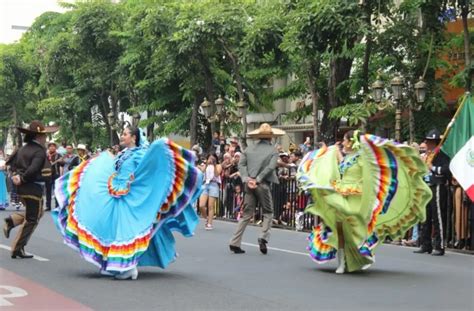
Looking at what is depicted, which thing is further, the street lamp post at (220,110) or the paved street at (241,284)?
the street lamp post at (220,110)

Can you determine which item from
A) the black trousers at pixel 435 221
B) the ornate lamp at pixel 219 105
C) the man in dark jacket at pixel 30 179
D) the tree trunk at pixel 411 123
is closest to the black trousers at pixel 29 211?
the man in dark jacket at pixel 30 179

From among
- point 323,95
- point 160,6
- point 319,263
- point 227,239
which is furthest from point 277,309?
point 160,6

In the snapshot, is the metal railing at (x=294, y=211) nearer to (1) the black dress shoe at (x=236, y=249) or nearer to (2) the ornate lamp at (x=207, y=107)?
(1) the black dress shoe at (x=236, y=249)

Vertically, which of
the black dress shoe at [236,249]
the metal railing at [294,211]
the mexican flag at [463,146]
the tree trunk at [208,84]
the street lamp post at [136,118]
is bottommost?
the black dress shoe at [236,249]

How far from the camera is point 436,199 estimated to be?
495 inches

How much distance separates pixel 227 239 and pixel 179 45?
467 inches

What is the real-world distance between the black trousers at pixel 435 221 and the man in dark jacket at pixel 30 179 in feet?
19.3

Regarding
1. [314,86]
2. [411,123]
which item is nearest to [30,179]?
[411,123]

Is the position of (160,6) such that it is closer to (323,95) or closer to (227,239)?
(323,95)

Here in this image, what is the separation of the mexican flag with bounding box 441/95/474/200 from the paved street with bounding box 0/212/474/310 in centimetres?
123

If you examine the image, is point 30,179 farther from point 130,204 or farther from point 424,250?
point 424,250

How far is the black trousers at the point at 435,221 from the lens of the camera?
12461 mm

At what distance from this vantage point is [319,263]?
10.4 m

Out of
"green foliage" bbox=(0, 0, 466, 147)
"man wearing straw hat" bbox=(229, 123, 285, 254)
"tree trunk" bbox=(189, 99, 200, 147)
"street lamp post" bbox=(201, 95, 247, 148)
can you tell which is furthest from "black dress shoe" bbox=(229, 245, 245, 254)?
"tree trunk" bbox=(189, 99, 200, 147)
